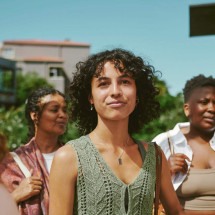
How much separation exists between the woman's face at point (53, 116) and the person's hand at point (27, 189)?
2.55 ft

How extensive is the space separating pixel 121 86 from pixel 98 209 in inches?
19.2

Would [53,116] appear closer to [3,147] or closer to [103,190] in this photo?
[3,147]

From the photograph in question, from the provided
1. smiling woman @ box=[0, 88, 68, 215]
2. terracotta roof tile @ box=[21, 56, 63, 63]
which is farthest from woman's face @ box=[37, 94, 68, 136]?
terracotta roof tile @ box=[21, 56, 63, 63]

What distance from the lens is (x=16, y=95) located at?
161ft

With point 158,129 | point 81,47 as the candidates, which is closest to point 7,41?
point 81,47

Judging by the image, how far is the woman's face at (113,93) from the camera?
1.89 m

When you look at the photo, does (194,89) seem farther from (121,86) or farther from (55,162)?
(55,162)

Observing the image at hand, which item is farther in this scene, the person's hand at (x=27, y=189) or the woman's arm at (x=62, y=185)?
the person's hand at (x=27, y=189)

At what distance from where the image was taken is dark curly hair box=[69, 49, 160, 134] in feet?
6.59

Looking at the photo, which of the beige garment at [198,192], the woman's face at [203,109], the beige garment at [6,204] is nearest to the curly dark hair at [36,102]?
the woman's face at [203,109]

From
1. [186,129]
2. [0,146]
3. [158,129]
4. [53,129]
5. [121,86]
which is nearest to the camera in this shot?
[121,86]

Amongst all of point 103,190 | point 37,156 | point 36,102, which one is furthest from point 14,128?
point 103,190

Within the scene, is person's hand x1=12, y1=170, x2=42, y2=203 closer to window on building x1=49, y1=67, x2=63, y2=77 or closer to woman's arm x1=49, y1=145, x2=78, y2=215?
woman's arm x1=49, y1=145, x2=78, y2=215

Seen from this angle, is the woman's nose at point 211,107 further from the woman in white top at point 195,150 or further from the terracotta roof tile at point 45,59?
the terracotta roof tile at point 45,59
